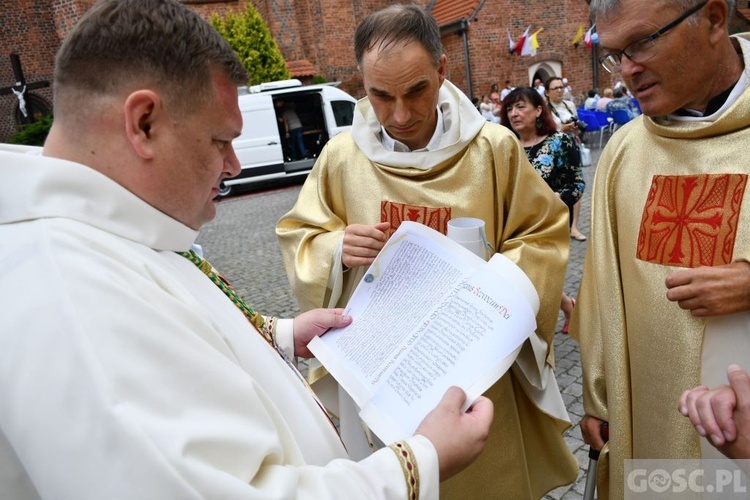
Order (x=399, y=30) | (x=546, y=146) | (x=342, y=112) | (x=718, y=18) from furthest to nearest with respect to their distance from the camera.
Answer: (x=342, y=112), (x=546, y=146), (x=399, y=30), (x=718, y=18)

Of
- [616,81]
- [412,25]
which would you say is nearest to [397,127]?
[412,25]

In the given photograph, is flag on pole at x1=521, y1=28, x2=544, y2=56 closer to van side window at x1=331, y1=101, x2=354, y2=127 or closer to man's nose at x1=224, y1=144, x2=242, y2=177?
van side window at x1=331, y1=101, x2=354, y2=127

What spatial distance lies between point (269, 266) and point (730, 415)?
5593 millimetres

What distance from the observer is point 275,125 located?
11539 millimetres

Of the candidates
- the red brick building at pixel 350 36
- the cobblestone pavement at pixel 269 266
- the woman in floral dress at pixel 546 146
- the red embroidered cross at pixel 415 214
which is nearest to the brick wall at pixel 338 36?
the red brick building at pixel 350 36

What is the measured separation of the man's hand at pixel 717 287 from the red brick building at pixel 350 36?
1444 centimetres

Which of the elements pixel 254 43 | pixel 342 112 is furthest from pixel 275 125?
pixel 254 43

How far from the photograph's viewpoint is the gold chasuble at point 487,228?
170 cm

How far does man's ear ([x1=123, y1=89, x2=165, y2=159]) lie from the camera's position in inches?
30.5

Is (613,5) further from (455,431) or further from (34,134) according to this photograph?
(34,134)

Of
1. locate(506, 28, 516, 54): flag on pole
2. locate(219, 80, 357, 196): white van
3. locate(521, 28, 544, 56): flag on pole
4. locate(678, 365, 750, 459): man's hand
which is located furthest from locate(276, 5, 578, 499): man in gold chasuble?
locate(506, 28, 516, 54): flag on pole

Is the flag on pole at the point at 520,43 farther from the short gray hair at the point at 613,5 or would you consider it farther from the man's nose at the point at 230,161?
the man's nose at the point at 230,161

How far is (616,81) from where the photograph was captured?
16.1 meters

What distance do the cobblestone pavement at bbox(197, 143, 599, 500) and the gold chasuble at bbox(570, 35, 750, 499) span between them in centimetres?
96
